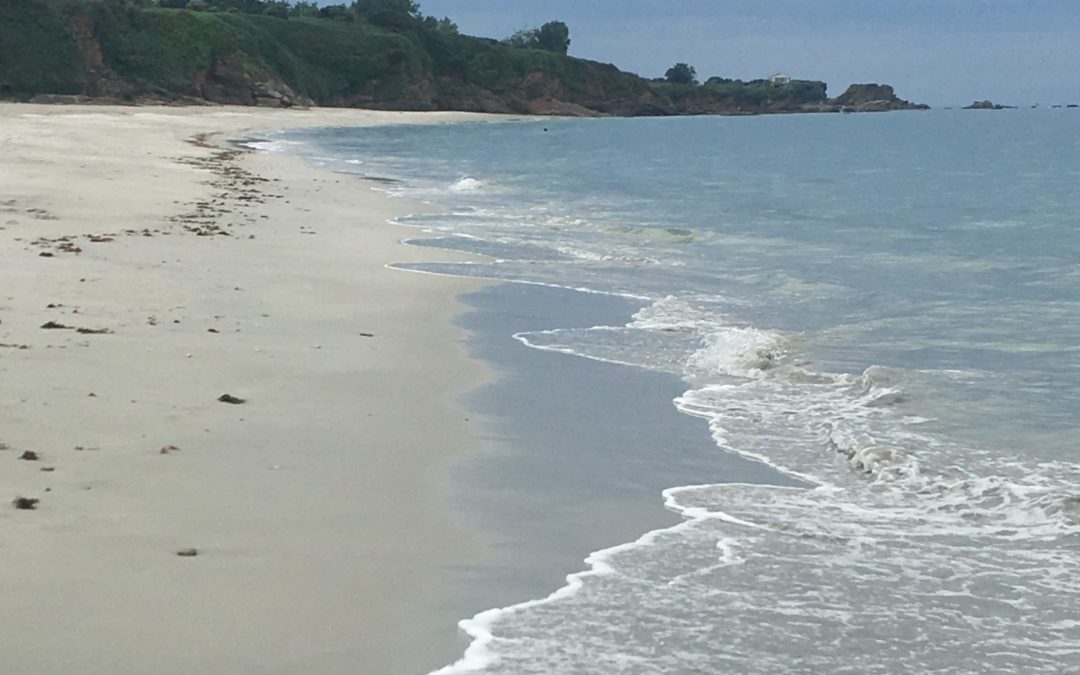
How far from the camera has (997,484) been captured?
21.7 ft

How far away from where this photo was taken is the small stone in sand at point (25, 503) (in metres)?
5.29

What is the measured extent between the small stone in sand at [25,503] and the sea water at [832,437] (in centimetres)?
194

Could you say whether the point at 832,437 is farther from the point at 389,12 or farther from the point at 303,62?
the point at 389,12

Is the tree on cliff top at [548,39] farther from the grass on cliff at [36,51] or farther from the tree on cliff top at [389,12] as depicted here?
the grass on cliff at [36,51]

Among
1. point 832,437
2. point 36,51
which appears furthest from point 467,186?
point 36,51

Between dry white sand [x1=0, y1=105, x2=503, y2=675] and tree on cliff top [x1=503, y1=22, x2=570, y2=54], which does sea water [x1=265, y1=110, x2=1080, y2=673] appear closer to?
dry white sand [x1=0, y1=105, x2=503, y2=675]

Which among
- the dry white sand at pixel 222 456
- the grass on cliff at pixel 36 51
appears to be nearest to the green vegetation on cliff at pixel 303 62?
the grass on cliff at pixel 36 51

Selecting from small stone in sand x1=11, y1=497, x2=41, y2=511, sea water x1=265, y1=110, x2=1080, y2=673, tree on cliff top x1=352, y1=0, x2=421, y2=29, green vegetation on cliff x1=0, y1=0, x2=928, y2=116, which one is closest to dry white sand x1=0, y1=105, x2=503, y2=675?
small stone in sand x1=11, y1=497, x2=41, y2=511

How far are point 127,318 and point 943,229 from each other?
16840mm

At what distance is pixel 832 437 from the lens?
7.57 metres

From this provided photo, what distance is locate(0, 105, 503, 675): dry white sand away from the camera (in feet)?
14.2

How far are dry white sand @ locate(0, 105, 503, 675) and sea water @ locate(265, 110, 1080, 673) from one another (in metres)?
0.60

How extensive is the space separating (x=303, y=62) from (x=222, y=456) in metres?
109

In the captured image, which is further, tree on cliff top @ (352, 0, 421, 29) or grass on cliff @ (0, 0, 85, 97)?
tree on cliff top @ (352, 0, 421, 29)
